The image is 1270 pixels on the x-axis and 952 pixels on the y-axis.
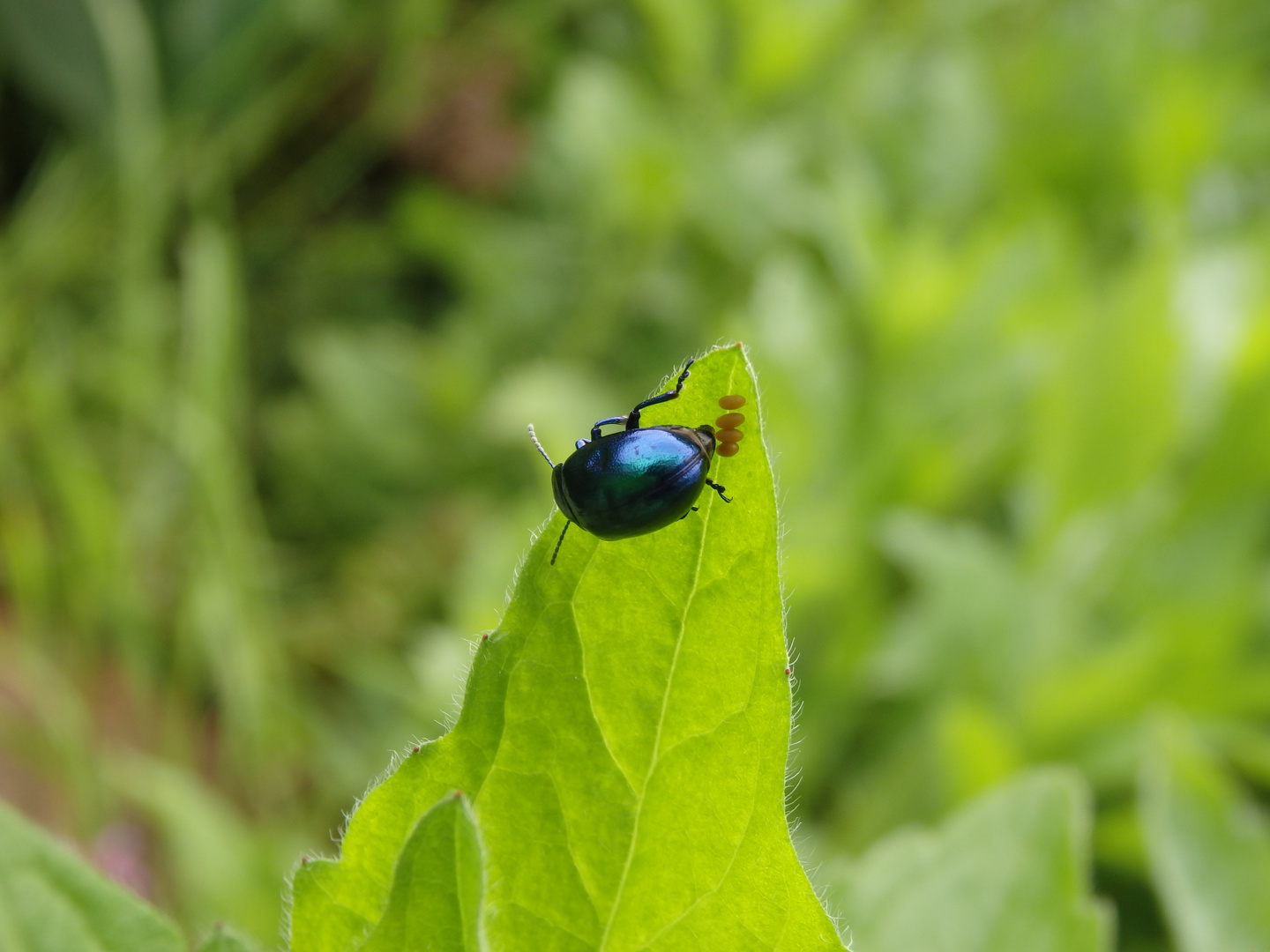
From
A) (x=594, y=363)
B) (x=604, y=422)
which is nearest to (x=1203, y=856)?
(x=604, y=422)

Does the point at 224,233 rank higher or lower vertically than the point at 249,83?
lower

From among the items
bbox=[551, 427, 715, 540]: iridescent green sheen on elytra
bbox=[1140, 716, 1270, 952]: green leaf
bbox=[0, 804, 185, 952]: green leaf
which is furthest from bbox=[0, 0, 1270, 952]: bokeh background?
bbox=[0, 804, 185, 952]: green leaf

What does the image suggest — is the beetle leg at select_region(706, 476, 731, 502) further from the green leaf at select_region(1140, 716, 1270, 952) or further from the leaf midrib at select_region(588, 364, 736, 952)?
the green leaf at select_region(1140, 716, 1270, 952)

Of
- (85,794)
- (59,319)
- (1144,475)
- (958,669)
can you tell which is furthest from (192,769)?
(1144,475)

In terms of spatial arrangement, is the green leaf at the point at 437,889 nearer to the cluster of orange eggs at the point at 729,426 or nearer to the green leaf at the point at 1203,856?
the cluster of orange eggs at the point at 729,426

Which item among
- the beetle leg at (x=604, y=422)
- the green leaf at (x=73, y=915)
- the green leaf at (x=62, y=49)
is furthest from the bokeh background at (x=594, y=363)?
the green leaf at (x=73, y=915)

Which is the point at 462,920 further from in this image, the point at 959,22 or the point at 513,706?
the point at 959,22

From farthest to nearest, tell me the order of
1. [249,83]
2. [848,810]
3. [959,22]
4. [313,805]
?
[959,22] < [249,83] < [313,805] < [848,810]
